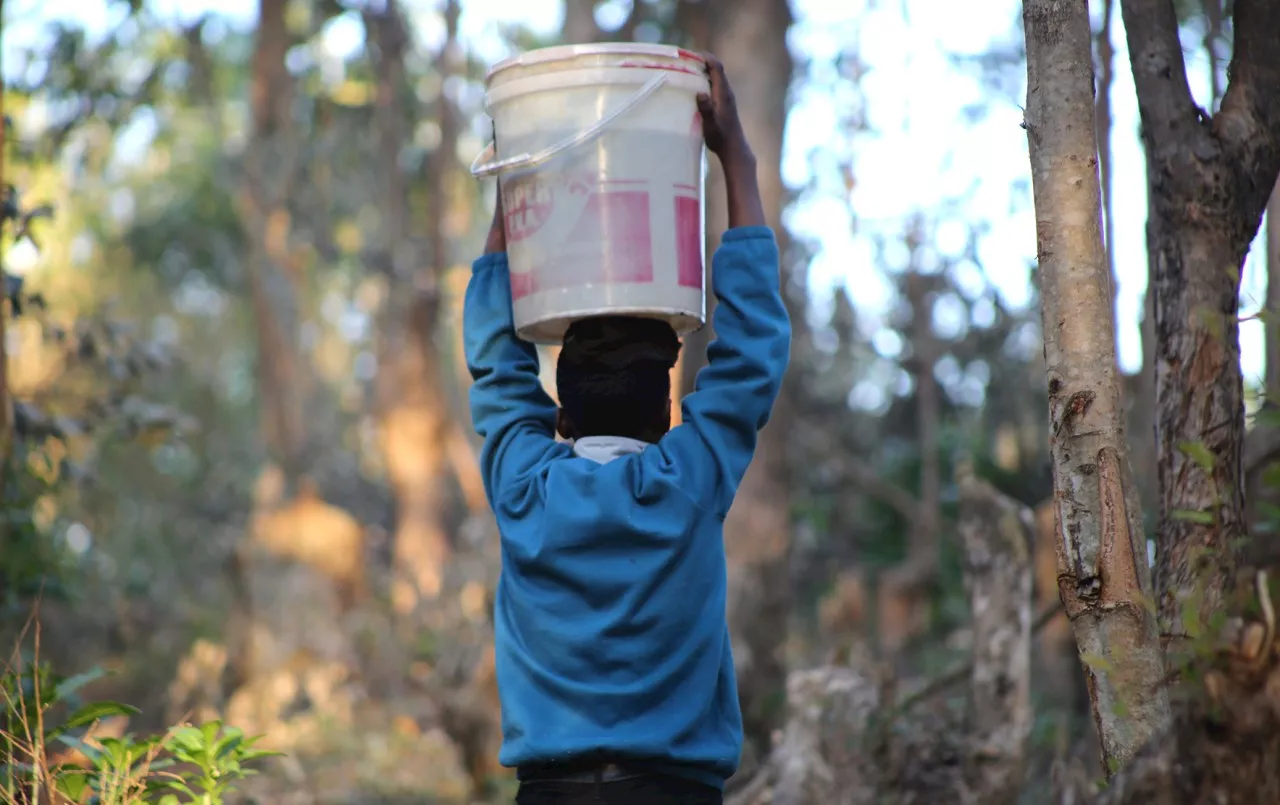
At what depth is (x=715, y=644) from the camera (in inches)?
102

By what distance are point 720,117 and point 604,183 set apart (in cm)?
30

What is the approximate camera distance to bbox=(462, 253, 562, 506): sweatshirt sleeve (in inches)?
107

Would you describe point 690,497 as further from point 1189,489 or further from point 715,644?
point 1189,489

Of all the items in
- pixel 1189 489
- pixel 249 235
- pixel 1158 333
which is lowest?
pixel 1189 489

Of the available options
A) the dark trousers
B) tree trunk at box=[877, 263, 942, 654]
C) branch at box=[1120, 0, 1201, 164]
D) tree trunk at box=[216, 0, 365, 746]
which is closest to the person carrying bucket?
the dark trousers

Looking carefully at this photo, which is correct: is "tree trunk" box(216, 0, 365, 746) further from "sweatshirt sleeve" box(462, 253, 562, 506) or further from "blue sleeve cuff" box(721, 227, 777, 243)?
"blue sleeve cuff" box(721, 227, 777, 243)

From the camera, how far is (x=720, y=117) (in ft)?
9.79

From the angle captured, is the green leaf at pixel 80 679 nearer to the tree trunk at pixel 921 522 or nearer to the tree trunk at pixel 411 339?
the tree trunk at pixel 921 522

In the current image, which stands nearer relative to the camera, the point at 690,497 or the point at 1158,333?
the point at 690,497

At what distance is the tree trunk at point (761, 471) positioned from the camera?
780 centimetres

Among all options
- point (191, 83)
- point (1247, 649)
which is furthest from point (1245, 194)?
point (191, 83)

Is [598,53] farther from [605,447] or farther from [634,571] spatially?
[634,571]

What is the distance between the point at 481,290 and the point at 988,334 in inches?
374

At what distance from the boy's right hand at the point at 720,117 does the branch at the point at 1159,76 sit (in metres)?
0.81
